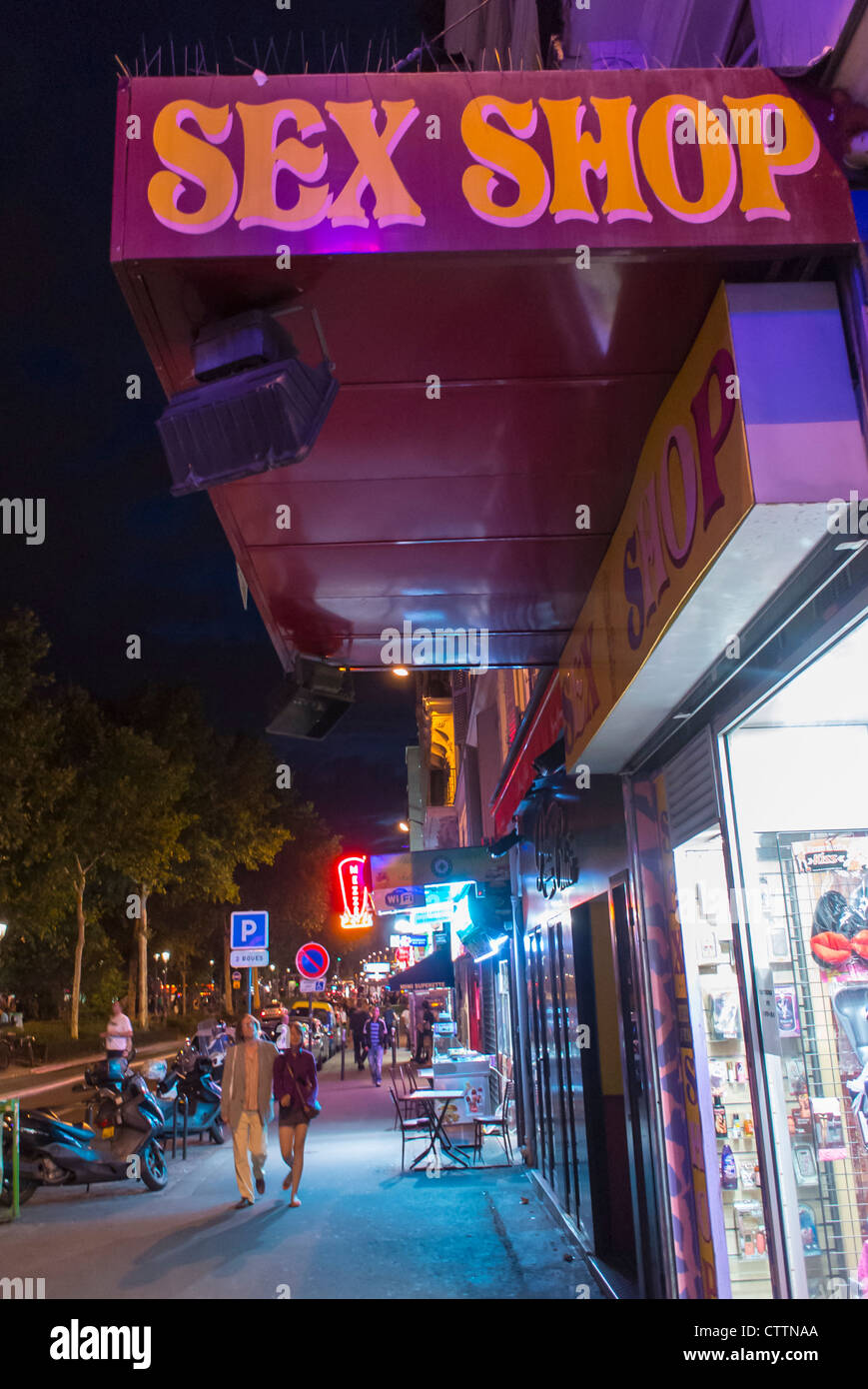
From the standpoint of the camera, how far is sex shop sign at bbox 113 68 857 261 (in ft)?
9.30

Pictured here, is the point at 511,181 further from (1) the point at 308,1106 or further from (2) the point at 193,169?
(1) the point at 308,1106

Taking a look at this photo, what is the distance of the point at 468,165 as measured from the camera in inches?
114

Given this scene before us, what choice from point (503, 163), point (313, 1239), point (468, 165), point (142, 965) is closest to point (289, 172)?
point (468, 165)

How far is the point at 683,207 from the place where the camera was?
→ 9.37 feet

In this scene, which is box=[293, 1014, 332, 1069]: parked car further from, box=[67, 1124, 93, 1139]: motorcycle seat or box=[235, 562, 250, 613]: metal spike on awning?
box=[235, 562, 250, 613]: metal spike on awning

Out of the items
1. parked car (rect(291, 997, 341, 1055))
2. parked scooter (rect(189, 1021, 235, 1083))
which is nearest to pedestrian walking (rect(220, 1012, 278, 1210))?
parked scooter (rect(189, 1021, 235, 1083))

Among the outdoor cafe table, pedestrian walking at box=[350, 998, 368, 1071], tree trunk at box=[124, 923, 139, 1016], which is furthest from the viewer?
tree trunk at box=[124, 923, 139, 1016]

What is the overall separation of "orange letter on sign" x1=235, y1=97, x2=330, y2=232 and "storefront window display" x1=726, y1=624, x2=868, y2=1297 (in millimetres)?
Result: 2371

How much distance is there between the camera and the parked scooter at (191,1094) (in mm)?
13734

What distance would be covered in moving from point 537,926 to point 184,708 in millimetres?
32357

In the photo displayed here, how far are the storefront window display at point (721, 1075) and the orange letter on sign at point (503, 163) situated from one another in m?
3.09

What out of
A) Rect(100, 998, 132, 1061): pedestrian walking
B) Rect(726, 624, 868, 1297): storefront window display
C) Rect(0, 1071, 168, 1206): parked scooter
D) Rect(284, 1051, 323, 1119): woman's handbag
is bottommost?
Rect(0, 1071, 168, 1206): parked scooter

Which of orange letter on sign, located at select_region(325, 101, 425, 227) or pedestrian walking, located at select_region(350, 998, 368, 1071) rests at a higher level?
orange letter on sign, located at select_region(325, 101, 425, 227)
